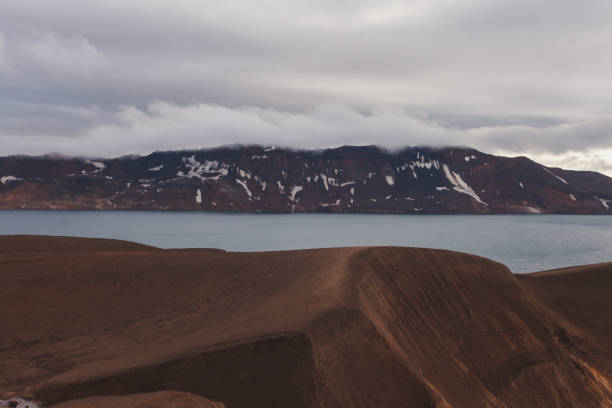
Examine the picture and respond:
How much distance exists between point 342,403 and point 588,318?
72.2 ft

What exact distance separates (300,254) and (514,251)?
60.9 metres

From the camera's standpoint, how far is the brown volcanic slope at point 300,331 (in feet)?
44.2

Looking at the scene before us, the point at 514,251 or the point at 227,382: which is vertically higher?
the point at 227,382

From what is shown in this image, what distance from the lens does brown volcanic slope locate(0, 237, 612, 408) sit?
1348 centimetres

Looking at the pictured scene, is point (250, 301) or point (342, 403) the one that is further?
point (250, 301)

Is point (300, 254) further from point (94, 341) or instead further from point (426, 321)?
point (94, 341)

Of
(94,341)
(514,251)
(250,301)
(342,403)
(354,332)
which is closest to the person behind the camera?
(342,403)

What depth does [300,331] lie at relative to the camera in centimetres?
1427

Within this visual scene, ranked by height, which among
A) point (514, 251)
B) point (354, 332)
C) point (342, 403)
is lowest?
point (514, 251)

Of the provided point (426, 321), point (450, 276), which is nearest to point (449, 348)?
point (426, 321)

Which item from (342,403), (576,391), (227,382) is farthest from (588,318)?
(227,382)

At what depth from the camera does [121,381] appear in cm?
1341

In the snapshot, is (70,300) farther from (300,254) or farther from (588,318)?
(588,318)

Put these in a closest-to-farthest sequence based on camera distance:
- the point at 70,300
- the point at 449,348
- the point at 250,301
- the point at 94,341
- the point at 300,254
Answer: the point at 94,341 < the point at 449,348 < the point at 250,301 < the point at 70,300 < the point at 300,254
